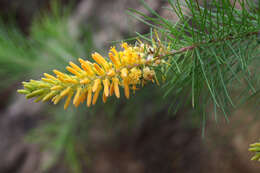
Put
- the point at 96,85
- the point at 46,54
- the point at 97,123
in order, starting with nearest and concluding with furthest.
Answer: the point at 96,85 → the point at 46,54 → the point at 97,123

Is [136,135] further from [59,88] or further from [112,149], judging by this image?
[59,88]

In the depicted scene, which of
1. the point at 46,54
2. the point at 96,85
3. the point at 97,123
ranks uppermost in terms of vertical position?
the point at 46,54

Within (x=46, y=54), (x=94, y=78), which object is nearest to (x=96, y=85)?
(x=94, y=78)

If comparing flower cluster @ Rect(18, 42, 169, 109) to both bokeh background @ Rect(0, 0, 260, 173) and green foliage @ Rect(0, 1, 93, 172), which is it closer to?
bokeh background @ Rect(0, 0, 260, 173)

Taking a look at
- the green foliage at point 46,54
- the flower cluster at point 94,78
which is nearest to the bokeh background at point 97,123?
the green foliage at point 46,54

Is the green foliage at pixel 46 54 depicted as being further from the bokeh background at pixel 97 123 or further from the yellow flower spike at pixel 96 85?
the yellow flower spike at pixel 96 85

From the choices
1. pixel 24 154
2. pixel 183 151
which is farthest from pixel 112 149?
pixel 24 154

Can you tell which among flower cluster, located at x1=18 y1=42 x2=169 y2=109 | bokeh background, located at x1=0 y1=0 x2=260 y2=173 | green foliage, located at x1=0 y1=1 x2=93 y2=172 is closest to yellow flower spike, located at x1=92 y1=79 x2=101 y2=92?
flower cluster, located at x1=18 y1=42 x2=169 y2=109

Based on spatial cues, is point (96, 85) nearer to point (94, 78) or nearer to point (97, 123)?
point (94, 78)
